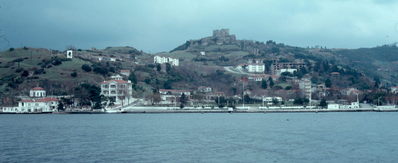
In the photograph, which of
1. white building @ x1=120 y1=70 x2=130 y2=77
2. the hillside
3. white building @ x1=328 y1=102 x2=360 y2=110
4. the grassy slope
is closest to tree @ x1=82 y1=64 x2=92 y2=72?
the hillside

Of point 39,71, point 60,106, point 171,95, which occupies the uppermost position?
point 39,71

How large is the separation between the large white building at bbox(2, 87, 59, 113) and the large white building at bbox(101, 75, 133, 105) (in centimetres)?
777

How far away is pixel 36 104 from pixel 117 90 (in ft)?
37.5

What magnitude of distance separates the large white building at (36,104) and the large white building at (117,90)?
25.5 ft

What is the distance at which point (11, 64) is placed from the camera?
88.4 m

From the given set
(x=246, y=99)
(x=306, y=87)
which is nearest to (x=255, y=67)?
(x=306, y=87)

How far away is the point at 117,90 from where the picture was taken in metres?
81.5

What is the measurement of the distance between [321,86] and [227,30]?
267 ft

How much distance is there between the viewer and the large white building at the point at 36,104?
248ft

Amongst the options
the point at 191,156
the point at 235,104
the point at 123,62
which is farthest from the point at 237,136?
the point at 123,62

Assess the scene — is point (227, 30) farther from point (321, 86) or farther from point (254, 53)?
point (321, 86)

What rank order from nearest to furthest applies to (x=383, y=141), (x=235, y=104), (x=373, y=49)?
(x=383, y=141) < (x=235, y=104) < (x=373, y=49)

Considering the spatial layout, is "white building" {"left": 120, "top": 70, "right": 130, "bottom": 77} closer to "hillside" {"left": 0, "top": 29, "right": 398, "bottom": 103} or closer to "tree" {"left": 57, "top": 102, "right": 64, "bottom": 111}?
"hillside" {"left": 0, "top": 29, "right": 398, "bottom": 103}

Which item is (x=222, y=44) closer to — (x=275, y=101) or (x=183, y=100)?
(x=275, y=101)
